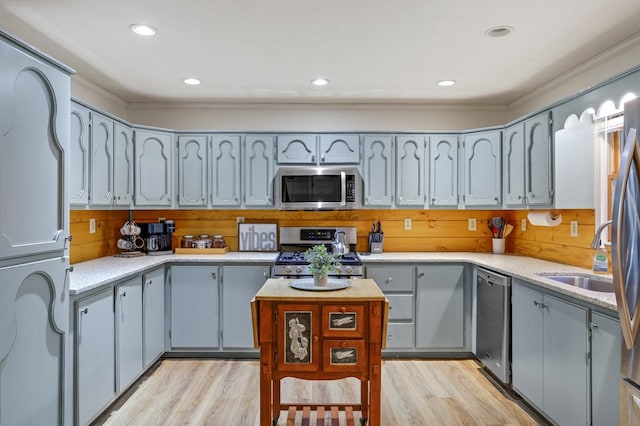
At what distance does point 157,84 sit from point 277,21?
68.4 inches

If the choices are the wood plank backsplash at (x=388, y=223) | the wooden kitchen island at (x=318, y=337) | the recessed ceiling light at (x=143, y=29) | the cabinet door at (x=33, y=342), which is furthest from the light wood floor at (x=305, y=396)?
the recessed ceiling light at (x=143, y=29)

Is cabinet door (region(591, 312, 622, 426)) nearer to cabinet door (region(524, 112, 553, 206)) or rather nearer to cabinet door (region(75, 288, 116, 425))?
cabinet door (region(524, 112, 553, 206))

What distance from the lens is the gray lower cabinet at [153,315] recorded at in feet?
10.7

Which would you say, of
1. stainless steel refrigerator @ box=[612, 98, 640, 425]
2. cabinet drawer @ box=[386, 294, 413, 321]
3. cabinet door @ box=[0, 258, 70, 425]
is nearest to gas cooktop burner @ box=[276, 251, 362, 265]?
cabinet drawer @ box=[386, 294, 413, 321]

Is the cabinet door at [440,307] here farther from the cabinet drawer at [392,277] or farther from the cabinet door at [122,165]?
the cabinet door at [122,165]

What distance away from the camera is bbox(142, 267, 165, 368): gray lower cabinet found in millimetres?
3254

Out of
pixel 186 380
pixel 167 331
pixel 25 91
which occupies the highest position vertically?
pixel 25 91

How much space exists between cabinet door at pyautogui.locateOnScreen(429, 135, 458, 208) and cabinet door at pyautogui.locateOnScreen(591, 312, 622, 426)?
2.06 m

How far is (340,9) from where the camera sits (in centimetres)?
227

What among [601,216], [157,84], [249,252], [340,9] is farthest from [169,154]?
[601,216]

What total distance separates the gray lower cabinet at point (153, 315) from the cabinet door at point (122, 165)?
2.36ft

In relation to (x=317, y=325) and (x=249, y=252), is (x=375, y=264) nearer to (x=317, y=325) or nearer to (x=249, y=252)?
(x=249, y=252)

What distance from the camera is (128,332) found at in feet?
9.72

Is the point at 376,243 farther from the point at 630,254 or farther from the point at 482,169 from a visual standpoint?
the point at 630,254
